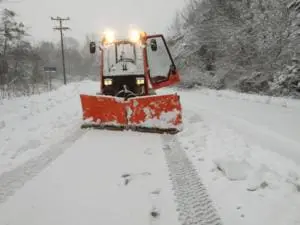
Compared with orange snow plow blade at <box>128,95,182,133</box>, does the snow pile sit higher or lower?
lower

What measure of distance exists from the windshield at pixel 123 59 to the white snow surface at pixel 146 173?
210 cm

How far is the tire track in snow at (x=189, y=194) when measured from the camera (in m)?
3.32

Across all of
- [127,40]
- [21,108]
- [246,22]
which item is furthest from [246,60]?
[21,108]

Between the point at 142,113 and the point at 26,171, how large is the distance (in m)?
3.47

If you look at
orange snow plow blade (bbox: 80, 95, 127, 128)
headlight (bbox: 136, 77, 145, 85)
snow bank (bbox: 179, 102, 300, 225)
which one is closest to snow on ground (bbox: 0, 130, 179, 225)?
snow bank (bbox: 179, 102, 300, 225)

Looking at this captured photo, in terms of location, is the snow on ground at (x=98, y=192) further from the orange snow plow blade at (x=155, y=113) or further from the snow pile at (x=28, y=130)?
the orange snow plow blade at (x=155, y=113)

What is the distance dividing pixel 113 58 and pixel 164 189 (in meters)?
6.07

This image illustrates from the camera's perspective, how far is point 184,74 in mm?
24031

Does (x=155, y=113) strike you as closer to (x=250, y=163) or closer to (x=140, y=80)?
A: (x=140, y=80)

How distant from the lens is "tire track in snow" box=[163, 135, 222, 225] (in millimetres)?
3319

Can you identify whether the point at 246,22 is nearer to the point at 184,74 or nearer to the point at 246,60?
the point at 246,60

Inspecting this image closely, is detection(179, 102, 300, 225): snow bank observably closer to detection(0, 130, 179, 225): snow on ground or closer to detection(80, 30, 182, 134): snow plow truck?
detection(0, 130, 179, 225): snow on ground

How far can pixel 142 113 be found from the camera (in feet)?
25.6

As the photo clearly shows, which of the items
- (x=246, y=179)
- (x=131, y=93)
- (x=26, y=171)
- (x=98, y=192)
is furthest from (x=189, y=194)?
(x=131, y=93)
